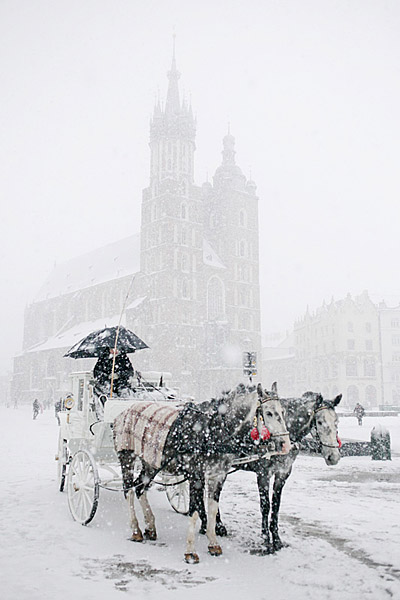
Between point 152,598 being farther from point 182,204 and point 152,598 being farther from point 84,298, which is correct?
point 84,298

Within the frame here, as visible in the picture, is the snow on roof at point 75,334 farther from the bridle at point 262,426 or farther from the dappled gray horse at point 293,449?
the bridle at point 262,426

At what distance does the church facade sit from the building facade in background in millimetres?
9202

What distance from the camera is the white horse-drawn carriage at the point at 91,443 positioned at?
707 centimetres

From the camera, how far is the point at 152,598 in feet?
14.9

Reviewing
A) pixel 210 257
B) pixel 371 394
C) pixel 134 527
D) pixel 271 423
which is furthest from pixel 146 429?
pixel 371 394

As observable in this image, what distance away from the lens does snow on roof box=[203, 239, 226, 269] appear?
58916mm

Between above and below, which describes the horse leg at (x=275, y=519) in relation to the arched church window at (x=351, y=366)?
below

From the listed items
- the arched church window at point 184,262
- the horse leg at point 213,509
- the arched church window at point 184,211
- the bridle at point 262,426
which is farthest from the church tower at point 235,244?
the bridle at point 262,426

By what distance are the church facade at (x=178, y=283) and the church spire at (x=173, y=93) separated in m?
0.13

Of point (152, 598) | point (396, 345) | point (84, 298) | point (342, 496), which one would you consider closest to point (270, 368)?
point (396, 345)

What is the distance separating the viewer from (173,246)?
55.6 meters

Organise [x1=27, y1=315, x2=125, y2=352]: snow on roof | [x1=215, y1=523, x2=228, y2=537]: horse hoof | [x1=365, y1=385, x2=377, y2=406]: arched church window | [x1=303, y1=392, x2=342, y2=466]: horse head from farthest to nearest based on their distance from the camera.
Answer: [x1=27, y1=315, x2=125, y2=352]: snow on roof
[x1=365, y1=385, x2=377, y2=406]: arched church window
[x1=215, y1=523, x2=228, y2=537]: horse hoof
[x1=303, y1=392, x2=342, y2=466]: horse head

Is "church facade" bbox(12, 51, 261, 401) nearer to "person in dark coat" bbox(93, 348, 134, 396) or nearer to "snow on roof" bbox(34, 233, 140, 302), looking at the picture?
"snow on roof" bbox(34, 233, 140, 302)

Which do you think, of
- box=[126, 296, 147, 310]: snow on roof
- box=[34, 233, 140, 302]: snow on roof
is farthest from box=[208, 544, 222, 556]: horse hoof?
box=[34, 233, 140, 302]: snow on roof
